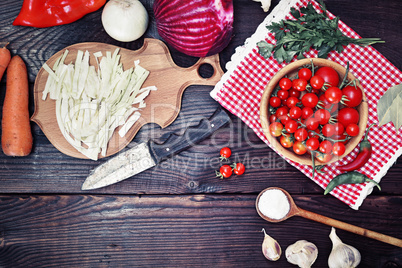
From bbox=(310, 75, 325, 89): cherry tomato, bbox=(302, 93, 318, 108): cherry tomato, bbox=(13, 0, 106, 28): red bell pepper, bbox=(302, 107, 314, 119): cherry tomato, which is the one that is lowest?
bbox=(302, 107, 314, 119): cherry tomato

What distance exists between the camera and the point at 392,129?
69.9 inches

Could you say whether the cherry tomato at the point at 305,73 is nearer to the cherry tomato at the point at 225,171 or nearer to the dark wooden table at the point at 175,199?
the dark wooden table at the point at 175,199

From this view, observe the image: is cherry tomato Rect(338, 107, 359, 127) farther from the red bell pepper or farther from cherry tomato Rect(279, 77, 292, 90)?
the red bell pepper

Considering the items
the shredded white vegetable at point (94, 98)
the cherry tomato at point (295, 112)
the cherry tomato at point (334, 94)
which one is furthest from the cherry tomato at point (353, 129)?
the shredded white vegetable at point (94, 98)

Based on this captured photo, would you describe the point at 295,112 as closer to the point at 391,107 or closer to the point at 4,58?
the point at 391,107

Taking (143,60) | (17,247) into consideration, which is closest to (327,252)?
(143,60)

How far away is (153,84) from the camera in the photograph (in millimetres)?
1874

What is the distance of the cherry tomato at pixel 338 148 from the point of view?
1540mm

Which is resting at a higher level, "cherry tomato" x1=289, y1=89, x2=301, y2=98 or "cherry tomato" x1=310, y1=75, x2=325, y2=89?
"cherry tomato" x1=310, y1=75, x2=325, y2=89

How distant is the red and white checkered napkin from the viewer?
1.78 meters

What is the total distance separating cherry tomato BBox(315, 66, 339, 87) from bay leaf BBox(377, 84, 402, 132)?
29 centimetres

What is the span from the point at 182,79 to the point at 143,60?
11.0 inches

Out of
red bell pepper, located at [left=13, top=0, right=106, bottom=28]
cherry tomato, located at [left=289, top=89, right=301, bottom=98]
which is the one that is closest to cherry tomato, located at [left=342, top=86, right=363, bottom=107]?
cherry tomato, located at [left=289, top=89, right=301, bottom=98]

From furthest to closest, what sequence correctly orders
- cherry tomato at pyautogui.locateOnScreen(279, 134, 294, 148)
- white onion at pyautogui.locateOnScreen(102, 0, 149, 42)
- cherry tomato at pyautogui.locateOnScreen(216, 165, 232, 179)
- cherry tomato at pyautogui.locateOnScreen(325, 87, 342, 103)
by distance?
cherry tomato at pyautogui.locateOnScreen(216, 165, 232, 179) → white onion at pyautogui.locateOnScreen(102, 0, 149, 42) → cherry tomato at pyautogui.locateOnScreen(279, 134, 294, 148) → cherry tomato at pyautogui.locateOnScreen(325, 87, 342, 103)
